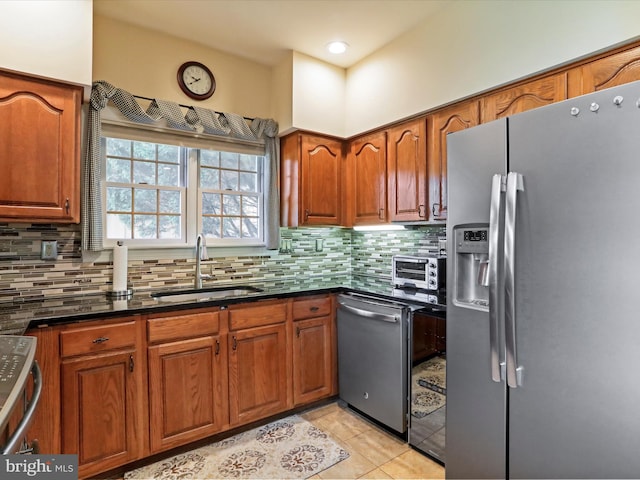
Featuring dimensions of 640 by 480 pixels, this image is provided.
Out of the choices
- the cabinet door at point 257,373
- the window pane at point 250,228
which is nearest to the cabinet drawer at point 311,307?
the cabinet door at point 257,373

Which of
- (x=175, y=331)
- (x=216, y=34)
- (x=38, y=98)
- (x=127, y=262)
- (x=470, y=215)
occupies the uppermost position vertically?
(x=216, y=34)

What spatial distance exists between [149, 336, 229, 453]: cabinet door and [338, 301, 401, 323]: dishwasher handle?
2.90ft

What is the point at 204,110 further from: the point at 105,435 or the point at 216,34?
the point at 105,435

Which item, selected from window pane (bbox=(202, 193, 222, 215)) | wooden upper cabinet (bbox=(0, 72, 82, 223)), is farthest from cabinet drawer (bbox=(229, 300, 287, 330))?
wooden upper cabinet (bbox=(0, 72, 82, 223))

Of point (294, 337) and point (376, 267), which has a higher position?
point (376, 267)

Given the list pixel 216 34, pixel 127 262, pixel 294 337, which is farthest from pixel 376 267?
pixel 216 34

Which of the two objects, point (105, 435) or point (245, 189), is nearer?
point (105, 435)

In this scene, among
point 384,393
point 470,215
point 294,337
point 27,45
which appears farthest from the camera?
point 294,337

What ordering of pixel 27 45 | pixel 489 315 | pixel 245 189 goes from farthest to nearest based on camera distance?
pixel 245 189, pixel 27 45, pixel 489 315

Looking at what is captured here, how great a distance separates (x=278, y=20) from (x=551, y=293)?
7.52 ft

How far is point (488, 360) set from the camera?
1509 mm

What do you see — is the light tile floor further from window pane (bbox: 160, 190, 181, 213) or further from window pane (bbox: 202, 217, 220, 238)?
window pane (bbox: 160, 190, 181, 213)

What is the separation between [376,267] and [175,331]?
1.81 meters

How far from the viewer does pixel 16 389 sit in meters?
0.91
